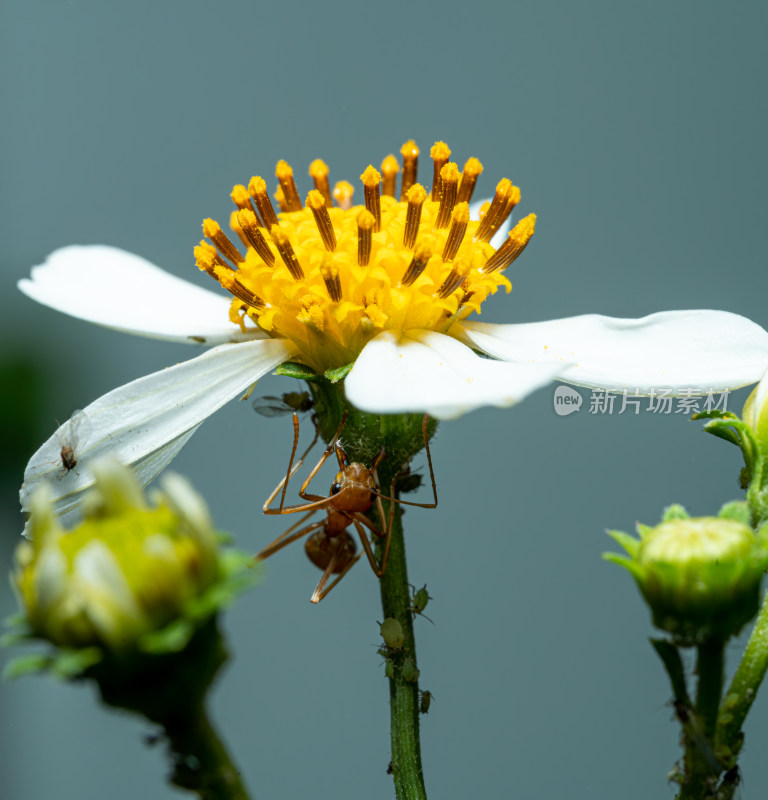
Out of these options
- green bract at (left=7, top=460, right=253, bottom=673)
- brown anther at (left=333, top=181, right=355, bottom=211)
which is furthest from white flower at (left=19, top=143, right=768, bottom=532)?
green bract at (left=7, top=460, right=253, bottom=673)

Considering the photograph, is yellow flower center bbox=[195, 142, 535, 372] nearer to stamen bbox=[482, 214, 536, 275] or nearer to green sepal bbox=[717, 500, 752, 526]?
stamen bbox=[482, 214, 536, 275]

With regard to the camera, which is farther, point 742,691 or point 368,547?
point 368,547

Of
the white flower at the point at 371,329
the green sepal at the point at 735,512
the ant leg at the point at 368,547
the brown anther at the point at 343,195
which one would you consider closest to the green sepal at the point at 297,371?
the white flower at the point at 371,329

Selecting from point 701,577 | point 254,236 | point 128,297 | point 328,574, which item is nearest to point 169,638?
point 701,577

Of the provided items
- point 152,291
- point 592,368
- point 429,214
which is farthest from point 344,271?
point 152,291

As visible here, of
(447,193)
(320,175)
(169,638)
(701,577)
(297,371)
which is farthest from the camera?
(320,175)

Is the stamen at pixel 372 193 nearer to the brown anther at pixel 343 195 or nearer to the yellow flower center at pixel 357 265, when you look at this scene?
the yellow flower center at pixel 357 265

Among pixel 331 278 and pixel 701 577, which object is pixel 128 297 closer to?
pixel 331 278
